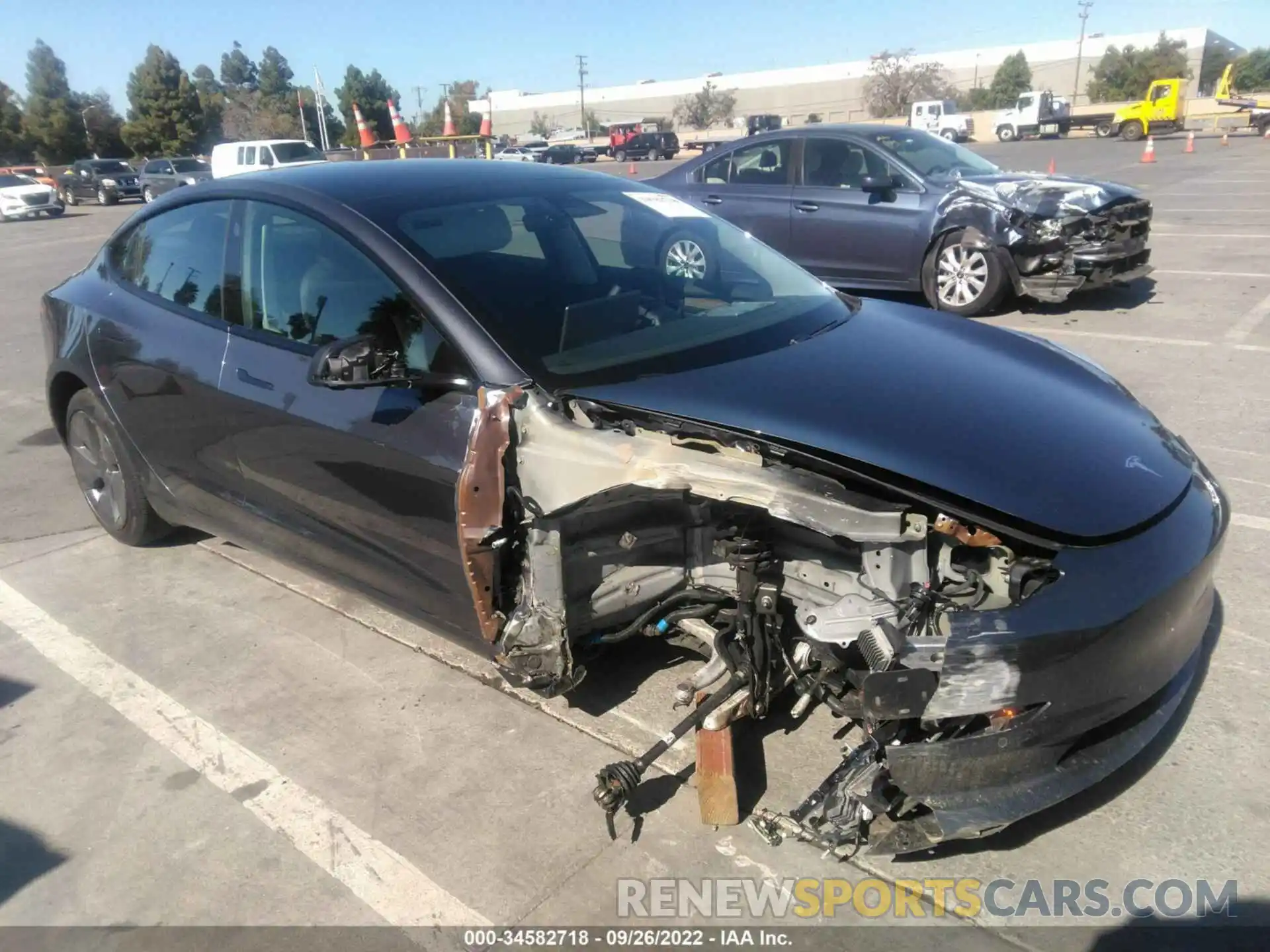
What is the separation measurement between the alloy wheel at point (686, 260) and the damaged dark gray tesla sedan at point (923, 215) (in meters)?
4.96

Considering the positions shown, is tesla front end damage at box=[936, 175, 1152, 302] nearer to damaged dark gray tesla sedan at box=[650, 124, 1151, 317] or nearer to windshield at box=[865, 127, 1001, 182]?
damaged dark gray tesla sedan at box=[650, 124, 1151, 317]

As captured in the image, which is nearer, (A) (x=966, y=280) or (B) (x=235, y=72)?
(A) (x=966, y=280)

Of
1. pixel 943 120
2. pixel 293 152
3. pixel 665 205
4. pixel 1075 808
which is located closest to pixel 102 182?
pixel 293 152

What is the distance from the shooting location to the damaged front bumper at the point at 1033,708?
216 centimetres

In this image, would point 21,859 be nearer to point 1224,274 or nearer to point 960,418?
point 960,418

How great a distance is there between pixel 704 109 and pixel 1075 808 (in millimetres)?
96992

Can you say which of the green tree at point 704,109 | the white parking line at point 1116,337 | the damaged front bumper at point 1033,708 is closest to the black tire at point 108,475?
the damaged front bumper at point 1033,708

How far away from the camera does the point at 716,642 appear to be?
277cm

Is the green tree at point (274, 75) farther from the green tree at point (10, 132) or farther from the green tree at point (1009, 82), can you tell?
the green tree at point (1009, 82)

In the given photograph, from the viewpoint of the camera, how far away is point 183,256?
12.8ft

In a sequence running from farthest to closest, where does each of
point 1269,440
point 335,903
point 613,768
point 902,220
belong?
1. point 902,220
2. point 1269,440
3. point 613,768
4. point 335,903

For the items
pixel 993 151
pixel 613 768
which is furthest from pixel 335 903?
pixel 993 151

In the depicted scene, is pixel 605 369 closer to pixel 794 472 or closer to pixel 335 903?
pixel 794 472

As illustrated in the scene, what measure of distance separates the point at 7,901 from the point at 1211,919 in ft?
9.64
